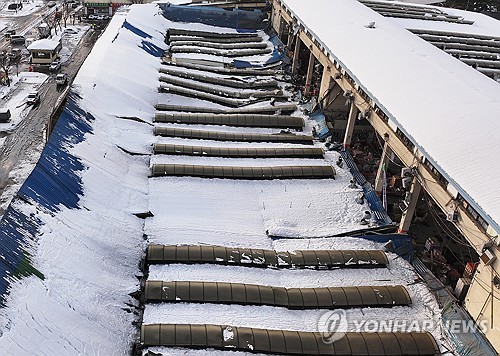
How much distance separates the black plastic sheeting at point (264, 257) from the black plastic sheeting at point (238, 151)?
8.93m

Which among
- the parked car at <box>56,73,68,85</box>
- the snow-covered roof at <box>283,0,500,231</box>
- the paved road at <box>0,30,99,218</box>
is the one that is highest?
the snow-covered roof at <box>283,0,500,231</box>

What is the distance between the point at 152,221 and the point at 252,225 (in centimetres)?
502

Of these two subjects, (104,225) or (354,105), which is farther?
(354,105)

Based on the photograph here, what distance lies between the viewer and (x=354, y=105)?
29.6m

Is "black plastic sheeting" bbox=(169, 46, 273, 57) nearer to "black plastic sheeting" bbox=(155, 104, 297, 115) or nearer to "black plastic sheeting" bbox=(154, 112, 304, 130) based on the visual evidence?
"black plastic sheeting" bbox=(155, 104, 297, 115)

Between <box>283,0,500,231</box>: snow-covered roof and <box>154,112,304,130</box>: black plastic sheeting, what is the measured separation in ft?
18.4

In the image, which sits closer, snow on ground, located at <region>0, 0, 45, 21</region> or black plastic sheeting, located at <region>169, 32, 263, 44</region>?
black plastic sheeting, located at <region>169, 32, 263, 44</region>

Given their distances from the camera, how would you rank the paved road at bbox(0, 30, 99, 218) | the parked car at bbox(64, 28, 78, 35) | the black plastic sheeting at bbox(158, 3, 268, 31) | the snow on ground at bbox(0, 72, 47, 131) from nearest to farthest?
the paved road at bbox(0, 30, 99, 218) → the snow on ground at bbox(0, 72, 47, 131) → the black plastic sheeting at bbox(158, 3, 268, 31) → the parked car at bbox(64, 28, 78, 35)

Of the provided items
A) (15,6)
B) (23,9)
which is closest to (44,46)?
(15,6)

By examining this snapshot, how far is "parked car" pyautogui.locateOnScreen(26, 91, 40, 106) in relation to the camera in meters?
39.2

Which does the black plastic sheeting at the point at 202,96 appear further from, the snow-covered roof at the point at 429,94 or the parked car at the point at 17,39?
the parked car at the point at 17,39

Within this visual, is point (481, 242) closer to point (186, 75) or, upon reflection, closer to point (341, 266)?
point (341, 266)

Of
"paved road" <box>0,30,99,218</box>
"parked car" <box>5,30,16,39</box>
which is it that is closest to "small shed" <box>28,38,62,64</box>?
"paved road" <box>0,30,99,218</box>

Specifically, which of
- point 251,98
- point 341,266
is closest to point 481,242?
point 341,266
